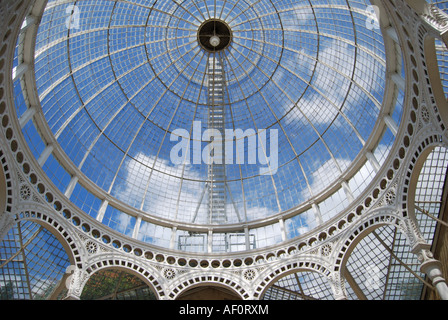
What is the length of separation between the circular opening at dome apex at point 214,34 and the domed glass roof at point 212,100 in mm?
241

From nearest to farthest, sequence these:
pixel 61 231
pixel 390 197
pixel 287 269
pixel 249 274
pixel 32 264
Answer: pixel 390 197 < pixel 61 231 < pixel 287 269 < pixel 249 274 < pixel 32 264

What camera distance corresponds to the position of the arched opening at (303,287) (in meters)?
41.2

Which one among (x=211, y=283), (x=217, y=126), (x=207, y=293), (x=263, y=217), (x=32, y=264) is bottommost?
(x=211, y=283)

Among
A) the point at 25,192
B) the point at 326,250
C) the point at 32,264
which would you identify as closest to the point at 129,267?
the point at 32,264

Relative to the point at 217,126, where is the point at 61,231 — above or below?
below

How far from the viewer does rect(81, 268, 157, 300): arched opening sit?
3972 cm

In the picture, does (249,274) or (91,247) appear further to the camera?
(249,274)

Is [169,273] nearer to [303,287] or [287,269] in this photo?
[287,269]

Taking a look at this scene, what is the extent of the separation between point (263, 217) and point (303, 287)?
7.99 meters

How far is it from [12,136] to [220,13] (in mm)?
23444

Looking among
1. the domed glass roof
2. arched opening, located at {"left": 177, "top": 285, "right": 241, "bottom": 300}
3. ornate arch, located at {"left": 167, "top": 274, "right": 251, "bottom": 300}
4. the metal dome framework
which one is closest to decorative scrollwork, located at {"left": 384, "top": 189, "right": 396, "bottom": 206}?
the metal dome framework

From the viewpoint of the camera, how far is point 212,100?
46000 mm

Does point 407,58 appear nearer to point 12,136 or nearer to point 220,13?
point 220,13

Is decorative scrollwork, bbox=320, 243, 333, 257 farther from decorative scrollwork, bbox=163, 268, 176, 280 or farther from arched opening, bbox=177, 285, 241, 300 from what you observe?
decorative scrollwork, bbox=163, 268, 176, 280
